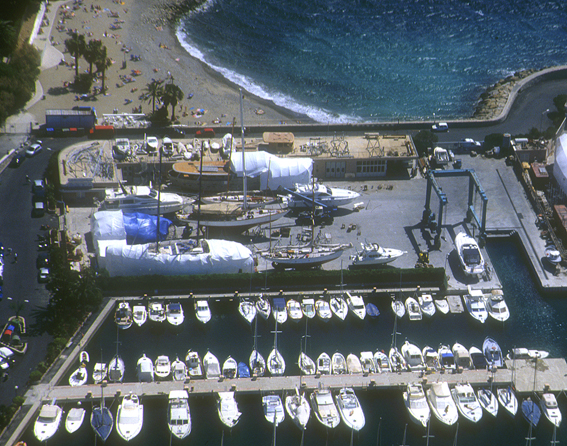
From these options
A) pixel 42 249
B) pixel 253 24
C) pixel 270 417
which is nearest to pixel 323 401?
pixel 270 417

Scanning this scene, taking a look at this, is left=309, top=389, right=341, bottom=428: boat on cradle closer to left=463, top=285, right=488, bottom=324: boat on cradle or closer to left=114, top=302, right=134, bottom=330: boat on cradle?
left=463, top=285, right=488, bottom=324: boat on cradle

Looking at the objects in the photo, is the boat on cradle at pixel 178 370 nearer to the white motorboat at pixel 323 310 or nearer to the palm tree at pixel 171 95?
the white motorboat at pixel 323 310

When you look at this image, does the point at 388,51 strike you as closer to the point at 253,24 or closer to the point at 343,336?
the point at 253,24

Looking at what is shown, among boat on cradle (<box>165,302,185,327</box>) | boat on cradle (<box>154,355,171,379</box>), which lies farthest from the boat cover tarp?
boat on cradle (<box>154,355,171,379</box>)

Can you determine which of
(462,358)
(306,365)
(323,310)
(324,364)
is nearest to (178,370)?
(306,365)

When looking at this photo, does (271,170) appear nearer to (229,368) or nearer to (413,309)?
(413,309)

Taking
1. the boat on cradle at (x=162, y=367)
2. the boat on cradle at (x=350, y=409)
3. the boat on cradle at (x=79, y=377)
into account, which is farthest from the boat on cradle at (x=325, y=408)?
the boat on cradle at (x=79, y=377)
